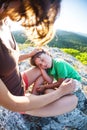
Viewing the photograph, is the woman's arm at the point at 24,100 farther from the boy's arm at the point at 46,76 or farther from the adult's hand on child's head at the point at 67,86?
the boy's arm at the point at 46,76

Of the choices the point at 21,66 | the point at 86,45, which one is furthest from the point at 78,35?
the point at 21,66

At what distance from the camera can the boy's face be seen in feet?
9.59

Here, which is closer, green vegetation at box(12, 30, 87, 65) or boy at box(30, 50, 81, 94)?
boy at box(30, 50, 81, 94)

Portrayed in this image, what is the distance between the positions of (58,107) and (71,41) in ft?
28.5

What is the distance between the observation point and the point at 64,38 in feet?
34.3

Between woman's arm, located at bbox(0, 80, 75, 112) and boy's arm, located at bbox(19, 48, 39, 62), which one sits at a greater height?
woman's arm, located at bbox(0, 80, 75, 112)

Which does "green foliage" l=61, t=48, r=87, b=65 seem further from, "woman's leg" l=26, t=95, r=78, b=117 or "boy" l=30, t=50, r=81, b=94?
"woman's leg" l=26, t=95, r=78, b=117

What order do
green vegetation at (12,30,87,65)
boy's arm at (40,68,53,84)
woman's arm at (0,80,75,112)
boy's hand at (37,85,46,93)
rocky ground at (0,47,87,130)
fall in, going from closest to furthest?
1. woman's arm at (0,80,75,112)
2. rocky ground at (0,47,87,130)
3. boy's hand at (37,85,46,93)
4. boy's arm at (40,68,53,84)
5. green vegetation at (12,30,87,65)

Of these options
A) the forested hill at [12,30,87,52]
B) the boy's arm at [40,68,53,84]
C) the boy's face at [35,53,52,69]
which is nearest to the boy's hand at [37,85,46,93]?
the boy's arm at [40,68,53,84]

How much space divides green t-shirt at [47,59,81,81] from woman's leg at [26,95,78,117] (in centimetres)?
42

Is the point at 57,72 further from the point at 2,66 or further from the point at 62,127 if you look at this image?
the point at 2,66

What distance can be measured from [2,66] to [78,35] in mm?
10655

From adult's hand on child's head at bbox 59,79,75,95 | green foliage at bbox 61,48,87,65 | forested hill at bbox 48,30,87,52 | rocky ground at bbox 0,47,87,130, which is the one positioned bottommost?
forested hill at bbox 48,30,87,52

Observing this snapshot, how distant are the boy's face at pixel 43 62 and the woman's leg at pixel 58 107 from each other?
54cm
